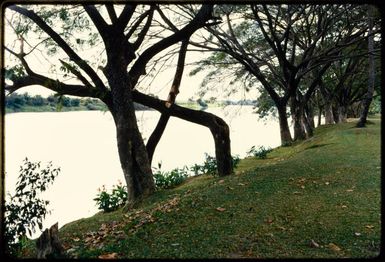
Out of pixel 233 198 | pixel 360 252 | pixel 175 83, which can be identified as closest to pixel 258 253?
pixel 360 252

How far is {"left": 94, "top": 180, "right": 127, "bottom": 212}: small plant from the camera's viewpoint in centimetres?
957

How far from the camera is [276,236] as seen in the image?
473 centimetres

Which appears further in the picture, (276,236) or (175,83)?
(175,83)

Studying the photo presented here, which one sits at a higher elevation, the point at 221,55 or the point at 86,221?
the point at 221,55

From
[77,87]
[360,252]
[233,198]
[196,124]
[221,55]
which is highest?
[221,55]

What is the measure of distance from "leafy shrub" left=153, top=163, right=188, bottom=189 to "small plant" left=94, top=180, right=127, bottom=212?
1.13m

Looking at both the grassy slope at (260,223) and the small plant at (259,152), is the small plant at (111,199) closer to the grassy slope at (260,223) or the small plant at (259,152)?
the grassy slope at (260,223)

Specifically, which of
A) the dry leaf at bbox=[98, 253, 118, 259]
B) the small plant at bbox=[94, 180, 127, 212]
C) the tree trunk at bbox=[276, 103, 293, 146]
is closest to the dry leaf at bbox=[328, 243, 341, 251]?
the dry leaf at bbox=[98, 253, 118, 259]

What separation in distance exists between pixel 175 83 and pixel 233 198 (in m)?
4.68

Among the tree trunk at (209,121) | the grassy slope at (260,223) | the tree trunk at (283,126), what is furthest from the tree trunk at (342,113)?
the tree trunk at (209,121)

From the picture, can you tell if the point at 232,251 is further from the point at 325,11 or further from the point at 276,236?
the point at 325,11

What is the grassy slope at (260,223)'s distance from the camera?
14.3 ft

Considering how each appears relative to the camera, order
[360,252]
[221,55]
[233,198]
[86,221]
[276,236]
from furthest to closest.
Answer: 1. [221,55]
2. [86,221]
3. [233,198]
4. [276,236]
5. [360,252]

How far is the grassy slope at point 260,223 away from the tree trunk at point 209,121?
1.21m
